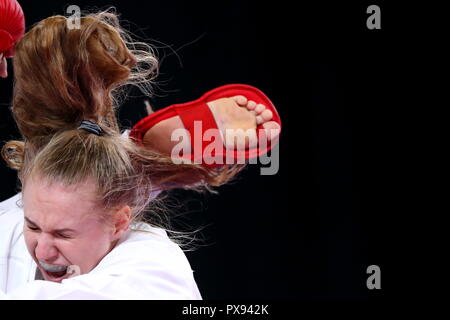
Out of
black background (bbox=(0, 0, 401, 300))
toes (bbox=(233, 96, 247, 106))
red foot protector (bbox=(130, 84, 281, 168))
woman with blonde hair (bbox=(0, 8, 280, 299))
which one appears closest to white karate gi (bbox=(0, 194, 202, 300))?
woman with blonde hair (bbox=(0, 8, 280, 299))

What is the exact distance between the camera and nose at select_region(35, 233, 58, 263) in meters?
1.00

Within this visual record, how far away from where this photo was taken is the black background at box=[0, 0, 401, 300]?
1644mm

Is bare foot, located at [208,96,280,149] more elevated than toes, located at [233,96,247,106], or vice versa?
toes, located at [233,96,247,106]

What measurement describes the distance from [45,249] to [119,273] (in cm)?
12

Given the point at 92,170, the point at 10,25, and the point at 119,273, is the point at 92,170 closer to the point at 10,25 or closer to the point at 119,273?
the point at 119,273

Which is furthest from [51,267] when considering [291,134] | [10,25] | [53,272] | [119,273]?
[291,134]

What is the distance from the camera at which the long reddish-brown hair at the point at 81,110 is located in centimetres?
105

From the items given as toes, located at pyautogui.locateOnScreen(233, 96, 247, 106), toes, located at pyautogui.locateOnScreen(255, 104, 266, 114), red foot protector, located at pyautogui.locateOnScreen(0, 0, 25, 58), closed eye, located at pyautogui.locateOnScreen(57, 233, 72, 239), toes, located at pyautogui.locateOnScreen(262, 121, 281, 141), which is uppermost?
red foot protector, located at pyautogui.locateOnScreen(0, 0, 25, 58)

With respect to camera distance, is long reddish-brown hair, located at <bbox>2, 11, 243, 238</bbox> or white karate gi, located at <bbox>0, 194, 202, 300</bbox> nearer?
white karate gi, located at <bbox>0, 194, 202, 300</bbox>

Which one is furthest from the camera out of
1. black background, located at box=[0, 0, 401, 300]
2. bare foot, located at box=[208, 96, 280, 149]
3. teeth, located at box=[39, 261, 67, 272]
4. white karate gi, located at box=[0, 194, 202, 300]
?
black background, located at box=[0, 0, 401, 300]

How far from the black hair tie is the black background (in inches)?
20.8

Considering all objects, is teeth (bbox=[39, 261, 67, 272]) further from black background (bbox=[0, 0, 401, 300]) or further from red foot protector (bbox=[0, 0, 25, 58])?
black background (bbox=[0, 0, 401, 300])

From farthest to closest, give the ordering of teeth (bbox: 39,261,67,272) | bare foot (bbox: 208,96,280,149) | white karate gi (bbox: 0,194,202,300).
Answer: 1. bare foot (bbox: 208,96,280,149)
2. teeth (bbox: 39,261,67,272)
3. white karate gi (bbox: 0,194,202,300)

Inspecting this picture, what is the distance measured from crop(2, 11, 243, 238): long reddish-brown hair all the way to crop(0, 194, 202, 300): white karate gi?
8cm
